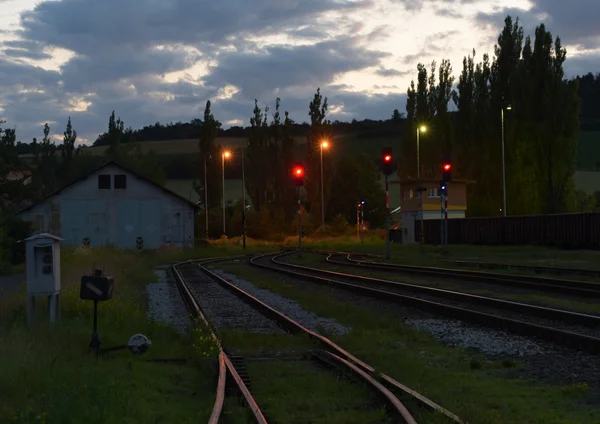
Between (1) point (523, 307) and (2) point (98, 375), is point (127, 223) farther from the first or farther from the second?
(2) point (98, 375)

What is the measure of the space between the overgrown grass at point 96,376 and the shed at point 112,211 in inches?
2070

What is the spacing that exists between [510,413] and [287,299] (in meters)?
14.1

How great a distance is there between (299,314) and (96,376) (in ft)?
29.1

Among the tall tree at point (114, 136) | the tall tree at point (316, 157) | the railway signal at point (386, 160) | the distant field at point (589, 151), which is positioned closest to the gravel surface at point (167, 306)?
the railway signal at point (386, 160)

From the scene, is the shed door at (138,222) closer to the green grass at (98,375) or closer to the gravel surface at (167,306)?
the gravel surface at (167,306)

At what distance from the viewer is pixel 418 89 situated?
84812mm

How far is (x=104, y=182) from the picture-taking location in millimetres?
66688

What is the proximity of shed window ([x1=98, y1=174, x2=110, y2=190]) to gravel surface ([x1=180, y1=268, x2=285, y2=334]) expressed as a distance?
1604 inches

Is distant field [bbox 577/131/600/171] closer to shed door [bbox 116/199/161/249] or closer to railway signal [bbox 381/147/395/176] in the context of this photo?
shed door [bbox 116/199/161/249]

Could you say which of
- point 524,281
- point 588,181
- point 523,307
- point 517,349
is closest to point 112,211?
point 524,281

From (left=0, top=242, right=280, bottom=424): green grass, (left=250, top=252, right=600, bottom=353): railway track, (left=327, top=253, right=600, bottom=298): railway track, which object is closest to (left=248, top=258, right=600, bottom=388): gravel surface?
(left=250, top=252, right=600, bottom=353): railway track

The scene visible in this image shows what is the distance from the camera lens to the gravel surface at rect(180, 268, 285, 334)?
15508mm

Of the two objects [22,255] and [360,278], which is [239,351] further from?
[22,255]

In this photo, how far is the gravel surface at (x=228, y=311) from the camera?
50.9 ft
